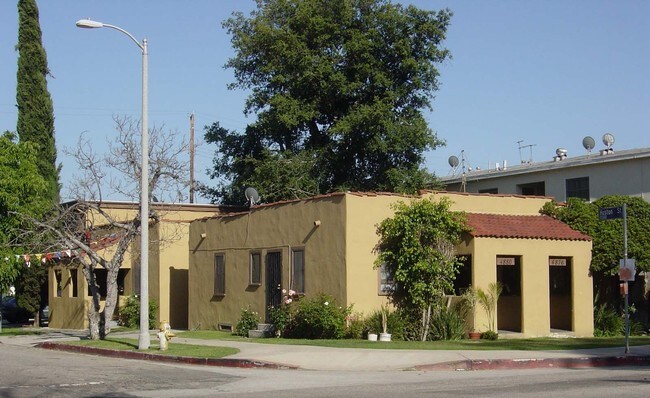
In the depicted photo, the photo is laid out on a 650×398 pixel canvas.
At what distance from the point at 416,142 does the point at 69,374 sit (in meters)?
25.6

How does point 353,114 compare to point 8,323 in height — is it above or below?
above

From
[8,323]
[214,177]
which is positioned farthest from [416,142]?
[8,323]

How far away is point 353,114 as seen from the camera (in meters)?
40.0

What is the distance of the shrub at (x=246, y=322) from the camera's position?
27.5 meters

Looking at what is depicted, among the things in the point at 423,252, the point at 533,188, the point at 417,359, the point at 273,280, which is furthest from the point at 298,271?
the point at 533,188

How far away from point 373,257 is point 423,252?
146 centimetres

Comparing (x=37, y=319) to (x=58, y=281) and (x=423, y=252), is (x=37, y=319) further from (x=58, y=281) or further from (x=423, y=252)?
(x=423, y=252)

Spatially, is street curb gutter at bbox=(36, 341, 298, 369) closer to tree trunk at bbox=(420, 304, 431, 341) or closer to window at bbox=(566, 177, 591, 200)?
tree trunk at bbox=(420, 304, 431, 341)

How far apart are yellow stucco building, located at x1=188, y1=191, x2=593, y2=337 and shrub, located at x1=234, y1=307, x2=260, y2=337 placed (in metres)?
0.36

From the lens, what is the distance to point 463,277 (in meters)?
26.4

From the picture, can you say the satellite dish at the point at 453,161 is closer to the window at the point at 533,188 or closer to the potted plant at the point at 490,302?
the window at the point at 533,188

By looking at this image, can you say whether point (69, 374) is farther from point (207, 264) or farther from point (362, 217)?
point (207, 264)

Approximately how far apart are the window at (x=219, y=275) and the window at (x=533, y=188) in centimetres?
1650

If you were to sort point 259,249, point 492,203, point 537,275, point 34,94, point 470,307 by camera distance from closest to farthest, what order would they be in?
point 470,307
point 537,275
point 492,203
point 259,249
point 34,94
